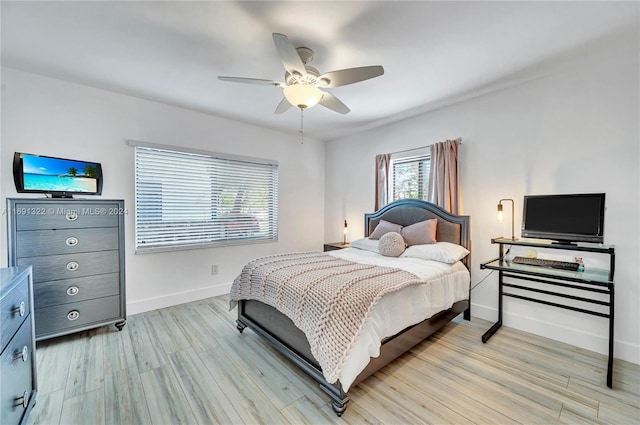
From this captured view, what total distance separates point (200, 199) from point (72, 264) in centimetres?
160

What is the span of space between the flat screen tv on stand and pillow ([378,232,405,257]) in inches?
48.3

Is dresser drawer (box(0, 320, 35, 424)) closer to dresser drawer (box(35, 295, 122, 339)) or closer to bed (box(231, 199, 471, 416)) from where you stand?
dresser drawer (box(35, 295, 122, 339))

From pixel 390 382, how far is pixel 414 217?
216 centimetres

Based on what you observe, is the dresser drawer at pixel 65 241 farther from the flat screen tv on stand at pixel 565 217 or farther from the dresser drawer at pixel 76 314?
the flat screen tv on stand at pixel 565 217

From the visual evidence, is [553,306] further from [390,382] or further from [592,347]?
[390,382]

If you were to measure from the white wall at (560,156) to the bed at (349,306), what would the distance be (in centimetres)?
45

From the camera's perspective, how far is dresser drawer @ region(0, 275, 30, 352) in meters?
1.29

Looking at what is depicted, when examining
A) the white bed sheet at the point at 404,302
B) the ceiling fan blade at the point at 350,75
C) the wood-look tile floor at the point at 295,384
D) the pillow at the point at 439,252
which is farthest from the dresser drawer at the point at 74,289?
the pillow at the point at 439,252

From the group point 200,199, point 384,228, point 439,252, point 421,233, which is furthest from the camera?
point 200,199

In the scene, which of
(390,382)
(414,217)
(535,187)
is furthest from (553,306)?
(390,382)

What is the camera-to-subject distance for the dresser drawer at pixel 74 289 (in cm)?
240

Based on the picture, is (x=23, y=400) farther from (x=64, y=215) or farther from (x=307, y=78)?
(x=307, y=78)

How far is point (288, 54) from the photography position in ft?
5.82

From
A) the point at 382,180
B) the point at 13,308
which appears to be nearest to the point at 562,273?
the point at 382,180
